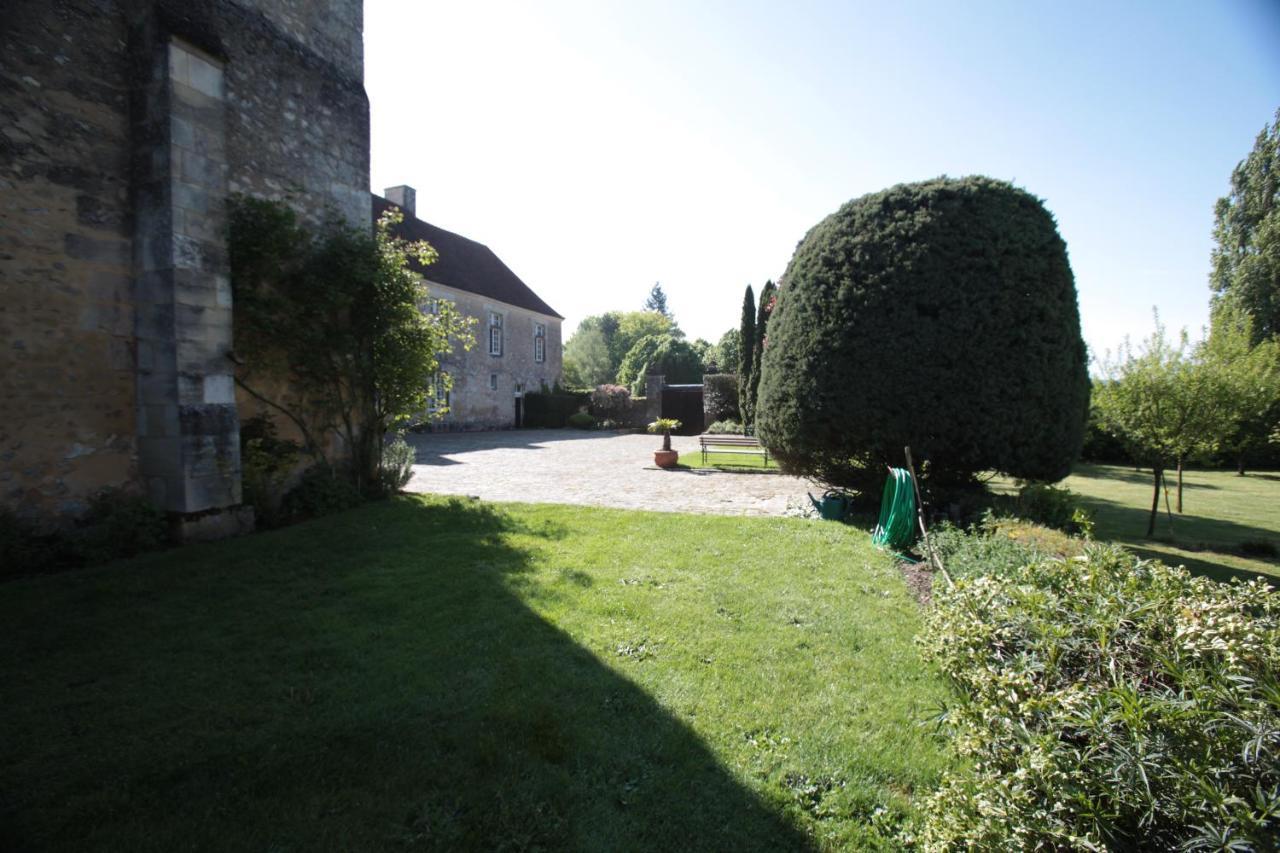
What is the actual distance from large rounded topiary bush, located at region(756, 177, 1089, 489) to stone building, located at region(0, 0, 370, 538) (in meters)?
7.27

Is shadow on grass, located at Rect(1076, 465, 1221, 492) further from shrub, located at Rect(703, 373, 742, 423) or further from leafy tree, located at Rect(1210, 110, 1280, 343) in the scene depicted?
shrub, located at Rect(703, 373, 742, 423)

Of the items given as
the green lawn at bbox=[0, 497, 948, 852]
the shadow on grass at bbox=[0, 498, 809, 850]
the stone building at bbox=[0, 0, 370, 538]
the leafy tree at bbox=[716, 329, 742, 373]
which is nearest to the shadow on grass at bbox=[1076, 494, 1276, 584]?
the green lawn at bbox=[0, 497, 948, 852]

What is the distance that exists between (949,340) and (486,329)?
2420 centimetres

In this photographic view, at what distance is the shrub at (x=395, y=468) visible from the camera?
29.8 ft

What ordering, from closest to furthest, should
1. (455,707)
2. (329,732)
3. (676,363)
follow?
(329,732), (455,707), (676,363)

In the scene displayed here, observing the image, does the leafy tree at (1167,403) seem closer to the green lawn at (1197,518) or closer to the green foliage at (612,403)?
the green lawn at (1197,518)

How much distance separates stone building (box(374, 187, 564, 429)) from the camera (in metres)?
25.7

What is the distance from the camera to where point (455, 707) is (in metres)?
3.20

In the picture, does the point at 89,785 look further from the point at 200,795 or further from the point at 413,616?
the point at 413,616

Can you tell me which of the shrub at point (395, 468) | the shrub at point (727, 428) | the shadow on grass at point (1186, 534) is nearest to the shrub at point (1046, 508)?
the shadow on grass at point (1186, 534)

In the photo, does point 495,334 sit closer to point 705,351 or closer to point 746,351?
point 746,351

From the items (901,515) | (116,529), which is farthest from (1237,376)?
(116,529)

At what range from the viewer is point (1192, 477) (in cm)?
1809

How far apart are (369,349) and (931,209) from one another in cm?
826
